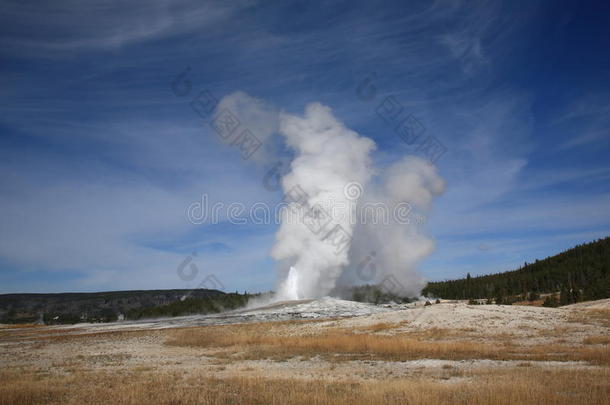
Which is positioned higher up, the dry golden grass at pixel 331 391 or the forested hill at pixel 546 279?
the forested hill at pixel 546 279

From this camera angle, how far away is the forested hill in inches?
4151

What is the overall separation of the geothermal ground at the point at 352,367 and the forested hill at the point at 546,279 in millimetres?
66921

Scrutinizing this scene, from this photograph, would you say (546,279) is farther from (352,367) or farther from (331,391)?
(331,391)

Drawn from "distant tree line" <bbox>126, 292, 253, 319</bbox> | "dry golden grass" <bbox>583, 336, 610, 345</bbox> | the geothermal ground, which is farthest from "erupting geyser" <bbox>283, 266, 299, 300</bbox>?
"dry golden grass" <bbox>583, 336, 610, 345</bbox>

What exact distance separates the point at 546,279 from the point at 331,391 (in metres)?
125

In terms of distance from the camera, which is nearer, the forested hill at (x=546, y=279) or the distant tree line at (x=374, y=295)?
the distant tree line at (x=374, y=295)

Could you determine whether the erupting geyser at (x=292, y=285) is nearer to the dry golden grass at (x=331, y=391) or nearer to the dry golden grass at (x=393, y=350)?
the dry golden grass at (x=393, y=350)

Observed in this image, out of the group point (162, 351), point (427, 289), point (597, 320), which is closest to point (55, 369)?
point (162, 351)

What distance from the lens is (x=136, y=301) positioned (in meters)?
186

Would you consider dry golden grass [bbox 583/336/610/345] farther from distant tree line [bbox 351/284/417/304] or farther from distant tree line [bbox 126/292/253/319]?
distant tree line [bbox 126/292/253/319]

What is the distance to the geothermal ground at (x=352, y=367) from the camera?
12109 millimetres

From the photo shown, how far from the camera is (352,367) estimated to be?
61.6ft

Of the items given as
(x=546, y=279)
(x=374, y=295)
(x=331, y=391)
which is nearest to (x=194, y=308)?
(x=374, y=295)

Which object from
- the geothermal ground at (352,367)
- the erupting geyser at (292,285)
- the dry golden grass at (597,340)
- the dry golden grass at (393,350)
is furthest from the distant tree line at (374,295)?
the dry golden grass at (597,340)
